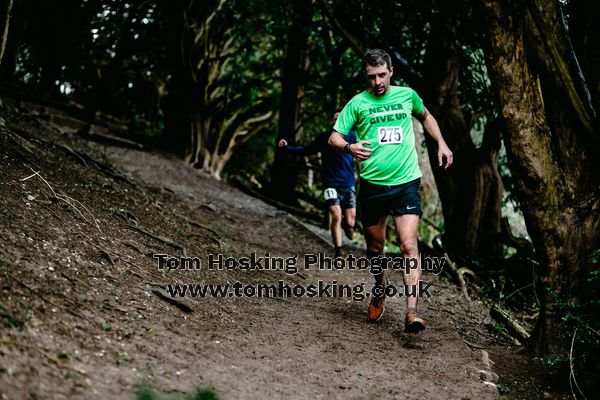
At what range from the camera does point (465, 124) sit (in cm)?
855

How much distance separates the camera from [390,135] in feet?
16.0

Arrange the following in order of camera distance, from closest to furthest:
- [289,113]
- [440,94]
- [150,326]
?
[150,326]
[440,94]
[289,113]

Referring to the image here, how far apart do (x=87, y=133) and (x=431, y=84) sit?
29.3ft

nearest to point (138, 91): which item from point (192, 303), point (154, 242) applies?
point (154, 242)

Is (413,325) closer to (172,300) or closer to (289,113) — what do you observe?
(172,300)

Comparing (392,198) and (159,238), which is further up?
(392,198)

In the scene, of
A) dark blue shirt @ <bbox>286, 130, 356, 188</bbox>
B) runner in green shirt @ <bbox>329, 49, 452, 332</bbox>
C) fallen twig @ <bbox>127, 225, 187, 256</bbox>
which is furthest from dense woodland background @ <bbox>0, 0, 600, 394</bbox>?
fallen twig @ <bbox>127, 225, 187, 256</bbox>

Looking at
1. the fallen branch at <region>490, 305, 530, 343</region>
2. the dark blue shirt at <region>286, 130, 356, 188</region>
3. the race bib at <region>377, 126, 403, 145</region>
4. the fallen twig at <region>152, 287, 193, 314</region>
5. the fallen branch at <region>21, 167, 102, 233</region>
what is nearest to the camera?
the fallen twig at <region>152, 287, 193, 314</region>

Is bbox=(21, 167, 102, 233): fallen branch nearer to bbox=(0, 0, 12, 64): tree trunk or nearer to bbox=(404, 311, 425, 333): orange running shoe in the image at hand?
bbox=(0, 0, 12, 64): tree trunk

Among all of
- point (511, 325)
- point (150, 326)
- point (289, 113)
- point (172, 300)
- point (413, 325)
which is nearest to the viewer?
point (150, 326)

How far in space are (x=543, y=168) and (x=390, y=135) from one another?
1.24 m

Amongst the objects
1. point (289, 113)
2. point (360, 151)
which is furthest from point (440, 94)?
point (289, 113)

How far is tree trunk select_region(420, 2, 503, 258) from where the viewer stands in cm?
846

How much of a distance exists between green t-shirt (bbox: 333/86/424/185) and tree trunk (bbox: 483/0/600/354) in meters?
0.80
